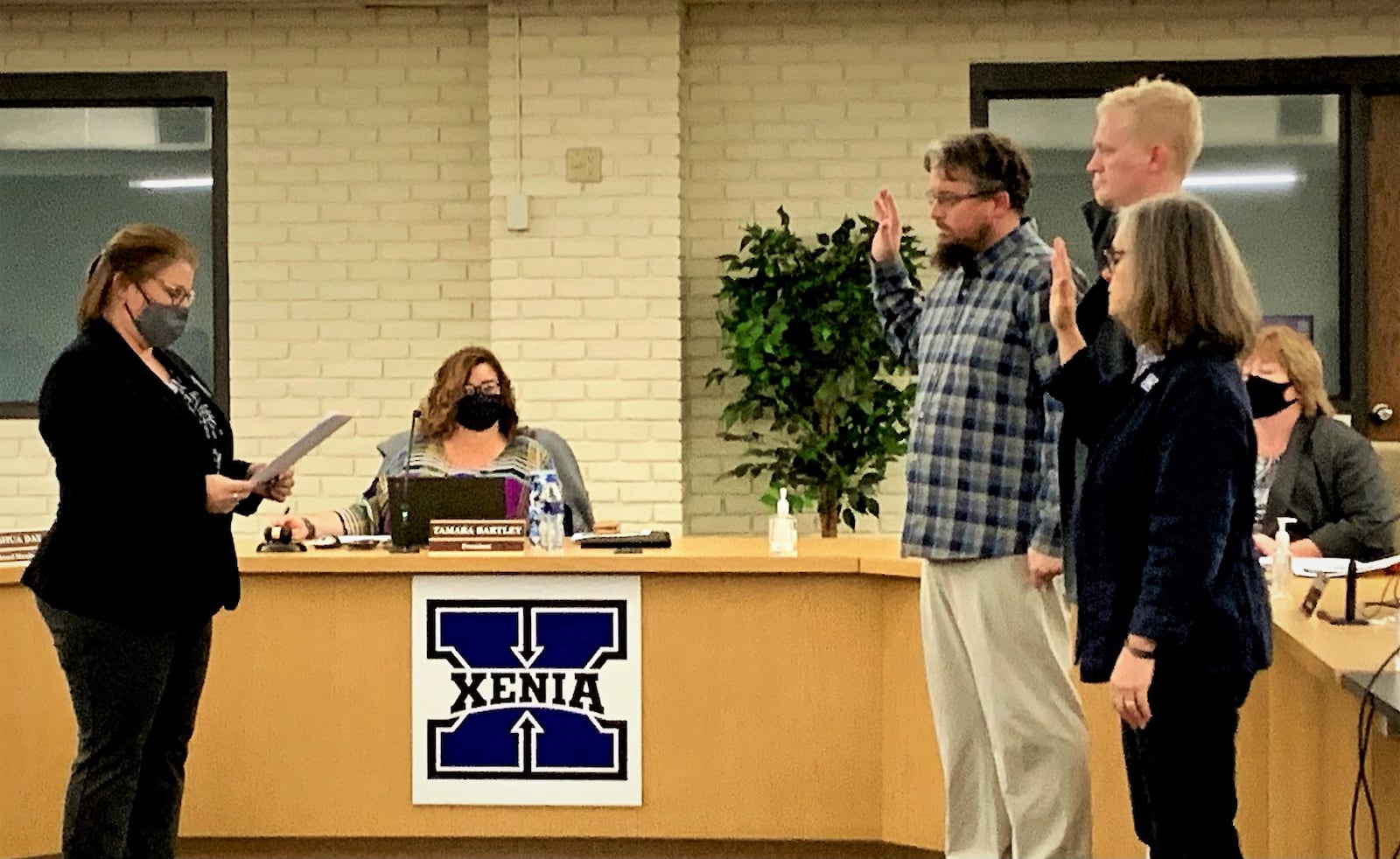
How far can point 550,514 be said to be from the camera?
4.34 m

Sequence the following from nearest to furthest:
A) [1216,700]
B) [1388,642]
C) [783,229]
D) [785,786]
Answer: [1216,700] → [1388,642] → [785,786] → [783,229]

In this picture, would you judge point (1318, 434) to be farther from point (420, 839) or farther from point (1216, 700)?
point (420, 839)

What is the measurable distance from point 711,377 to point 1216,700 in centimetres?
435

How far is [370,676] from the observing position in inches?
164

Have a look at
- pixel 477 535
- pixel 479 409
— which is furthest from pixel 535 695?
pixel 479 409

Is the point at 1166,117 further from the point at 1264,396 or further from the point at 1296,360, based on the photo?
the point at 1296,360

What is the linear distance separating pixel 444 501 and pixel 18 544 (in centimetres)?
102

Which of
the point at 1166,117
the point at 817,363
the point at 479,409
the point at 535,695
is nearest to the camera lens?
the point at 1166,117

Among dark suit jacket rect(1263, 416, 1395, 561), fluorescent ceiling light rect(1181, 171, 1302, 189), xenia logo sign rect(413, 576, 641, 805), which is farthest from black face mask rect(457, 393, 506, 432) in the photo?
fluorescent ceiling light rect(1181, 171, 1302, 189)

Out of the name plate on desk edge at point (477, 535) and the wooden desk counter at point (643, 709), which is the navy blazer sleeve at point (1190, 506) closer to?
the wooden desk counter at point (643, 709)

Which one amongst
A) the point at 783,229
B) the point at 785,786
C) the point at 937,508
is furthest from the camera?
the point at 783,229

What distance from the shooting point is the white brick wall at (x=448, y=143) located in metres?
6.64

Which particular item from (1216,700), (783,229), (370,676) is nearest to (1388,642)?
(1216,700)

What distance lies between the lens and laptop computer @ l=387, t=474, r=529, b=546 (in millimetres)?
4289
